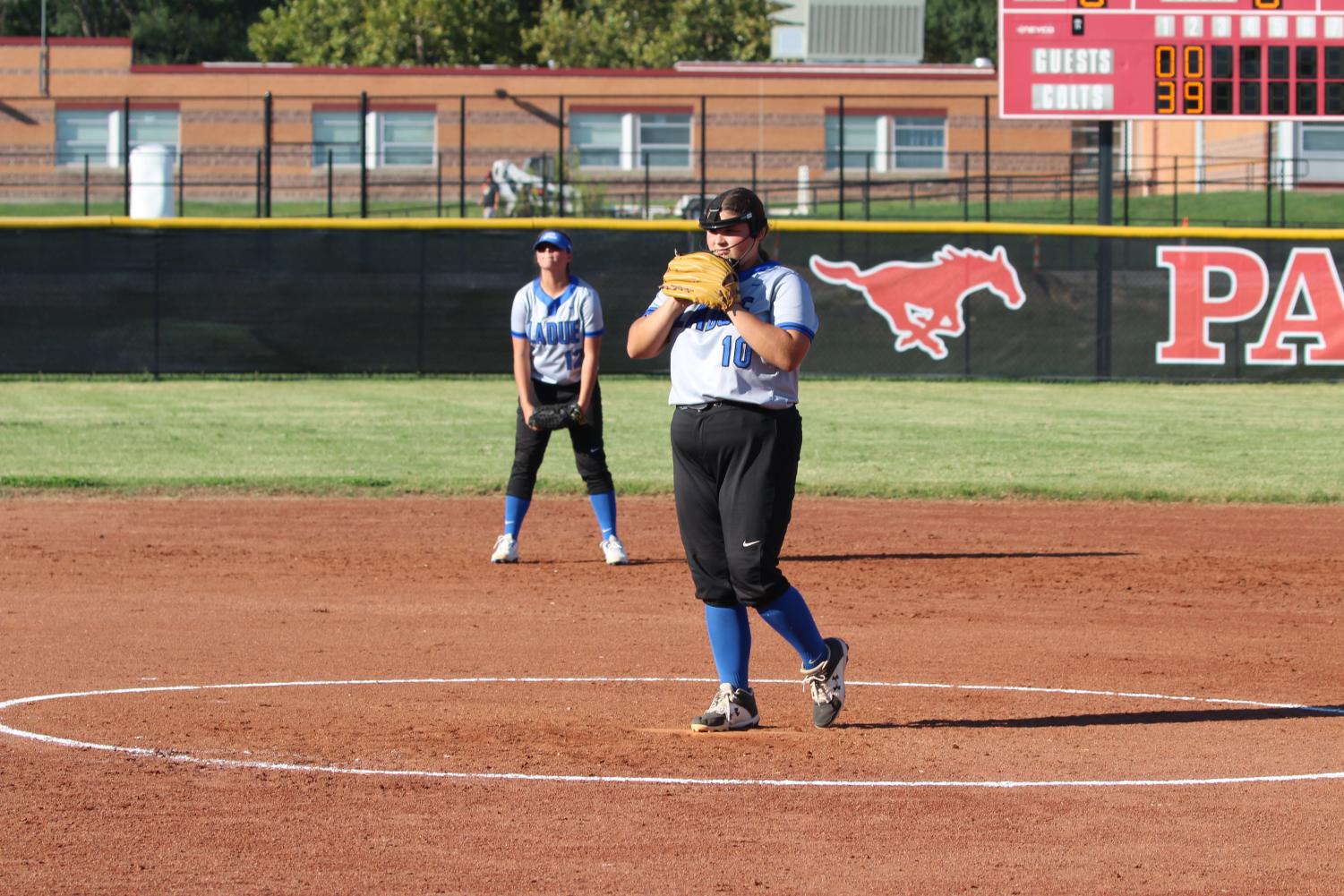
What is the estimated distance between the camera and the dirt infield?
4.66 metres

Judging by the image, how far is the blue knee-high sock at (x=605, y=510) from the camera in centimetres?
1033

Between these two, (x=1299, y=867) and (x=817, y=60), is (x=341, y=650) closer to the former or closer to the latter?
(x=1299, y=867)

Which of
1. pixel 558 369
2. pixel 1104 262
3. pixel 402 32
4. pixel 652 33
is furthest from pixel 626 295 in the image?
pixel 652 33

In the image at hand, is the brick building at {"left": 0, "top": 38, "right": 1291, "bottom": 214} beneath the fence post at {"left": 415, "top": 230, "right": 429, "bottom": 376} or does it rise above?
above

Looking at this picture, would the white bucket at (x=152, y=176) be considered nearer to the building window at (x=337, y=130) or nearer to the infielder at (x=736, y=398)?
the building window at (x=337, y=130)

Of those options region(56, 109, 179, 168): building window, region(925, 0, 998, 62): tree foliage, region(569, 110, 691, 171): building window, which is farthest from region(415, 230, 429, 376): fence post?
region(925, 0, 998, 62): tree foliage

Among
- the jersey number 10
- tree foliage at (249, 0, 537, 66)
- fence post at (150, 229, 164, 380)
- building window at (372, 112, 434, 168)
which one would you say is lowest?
the jersey number 10

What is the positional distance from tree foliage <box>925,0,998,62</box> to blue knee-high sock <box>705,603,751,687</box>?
65.8 m

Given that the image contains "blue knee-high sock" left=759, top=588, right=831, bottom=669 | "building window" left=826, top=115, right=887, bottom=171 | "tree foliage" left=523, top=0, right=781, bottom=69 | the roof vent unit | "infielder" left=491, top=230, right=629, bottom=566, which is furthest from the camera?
"tree foliage" left=523, top=0, right=781, bottom=69

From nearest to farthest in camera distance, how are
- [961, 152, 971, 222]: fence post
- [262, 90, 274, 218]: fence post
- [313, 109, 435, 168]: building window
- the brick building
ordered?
[262, 90, 274, 218]: fence post < [961, 152, 971, 222]: fence post < the brick building < [313, 109, 435, 168]: building window

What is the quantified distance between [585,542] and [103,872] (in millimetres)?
6997

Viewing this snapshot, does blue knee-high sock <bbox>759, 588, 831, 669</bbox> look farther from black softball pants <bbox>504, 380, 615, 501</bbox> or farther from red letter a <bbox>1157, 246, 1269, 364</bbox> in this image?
red letter a <bbox>1157, 246, 1269, 364</bbox>

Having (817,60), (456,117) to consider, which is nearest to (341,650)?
(456,117)

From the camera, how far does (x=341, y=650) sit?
7.82m
